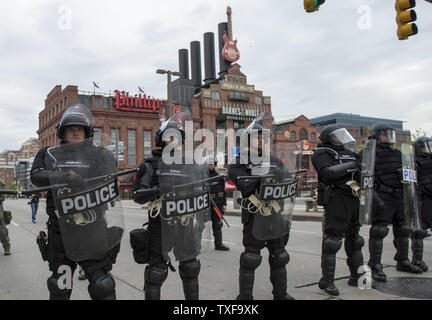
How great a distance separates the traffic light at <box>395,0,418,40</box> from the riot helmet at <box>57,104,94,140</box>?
7.76 m

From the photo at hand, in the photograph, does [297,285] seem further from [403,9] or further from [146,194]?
[403,9]

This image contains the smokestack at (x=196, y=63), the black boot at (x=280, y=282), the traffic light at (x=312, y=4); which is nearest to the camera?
the black boot at (x=280, y=282)

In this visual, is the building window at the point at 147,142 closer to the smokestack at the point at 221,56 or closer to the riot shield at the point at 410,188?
the smokestack at the point at 221,56

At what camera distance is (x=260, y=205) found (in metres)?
3.68

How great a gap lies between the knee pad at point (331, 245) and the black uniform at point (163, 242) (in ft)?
5.73

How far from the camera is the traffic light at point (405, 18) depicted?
27.1 feet

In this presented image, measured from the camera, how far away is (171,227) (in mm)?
3283

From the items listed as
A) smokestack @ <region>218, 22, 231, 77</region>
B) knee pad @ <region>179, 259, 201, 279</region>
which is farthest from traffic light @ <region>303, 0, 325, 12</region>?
smokestack @ <region>218, 22, 231, 77</region>

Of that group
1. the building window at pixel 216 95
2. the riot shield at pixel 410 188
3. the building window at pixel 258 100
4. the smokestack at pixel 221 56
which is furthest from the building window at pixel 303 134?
the riot shield at pixel 410 188

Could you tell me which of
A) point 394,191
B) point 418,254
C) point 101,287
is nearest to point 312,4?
point 394,191

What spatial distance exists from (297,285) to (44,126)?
61.0 m

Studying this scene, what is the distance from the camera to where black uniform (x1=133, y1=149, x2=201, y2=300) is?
3273 millimetres
